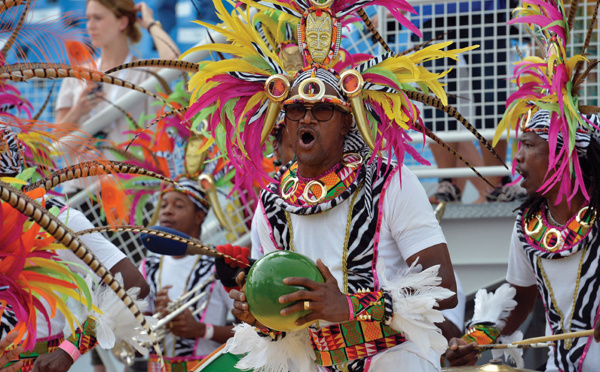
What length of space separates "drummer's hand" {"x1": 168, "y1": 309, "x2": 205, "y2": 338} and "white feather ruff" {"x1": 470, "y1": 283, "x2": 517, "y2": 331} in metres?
1.59

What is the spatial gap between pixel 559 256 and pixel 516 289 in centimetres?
41

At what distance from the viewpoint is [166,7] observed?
386 inches

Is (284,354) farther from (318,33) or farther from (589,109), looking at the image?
(589,109)

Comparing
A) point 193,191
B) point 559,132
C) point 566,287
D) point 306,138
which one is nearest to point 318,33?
point 306,138

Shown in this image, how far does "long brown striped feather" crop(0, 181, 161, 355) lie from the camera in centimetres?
211

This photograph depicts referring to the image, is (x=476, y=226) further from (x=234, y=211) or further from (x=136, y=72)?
(x=136, y=72)

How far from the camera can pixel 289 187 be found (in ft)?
11.1

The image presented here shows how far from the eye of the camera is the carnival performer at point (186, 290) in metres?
5.16

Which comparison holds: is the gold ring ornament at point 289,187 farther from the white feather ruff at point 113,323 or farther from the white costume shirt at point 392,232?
the white feather ruff at point 113,323

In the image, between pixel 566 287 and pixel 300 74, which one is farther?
pixel 566 287

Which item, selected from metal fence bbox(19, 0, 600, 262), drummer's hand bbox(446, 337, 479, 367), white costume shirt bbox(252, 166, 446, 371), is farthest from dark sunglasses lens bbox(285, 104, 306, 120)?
metal fence bbox(19, 0, 600, 262)

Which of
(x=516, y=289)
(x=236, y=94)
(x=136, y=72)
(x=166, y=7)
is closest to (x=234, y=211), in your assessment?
(x=136, y=72)

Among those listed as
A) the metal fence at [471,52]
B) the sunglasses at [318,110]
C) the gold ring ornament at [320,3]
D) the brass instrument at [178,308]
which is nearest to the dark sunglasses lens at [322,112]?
the sunglasses at [318,110]

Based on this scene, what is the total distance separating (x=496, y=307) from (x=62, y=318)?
81.4 inches
